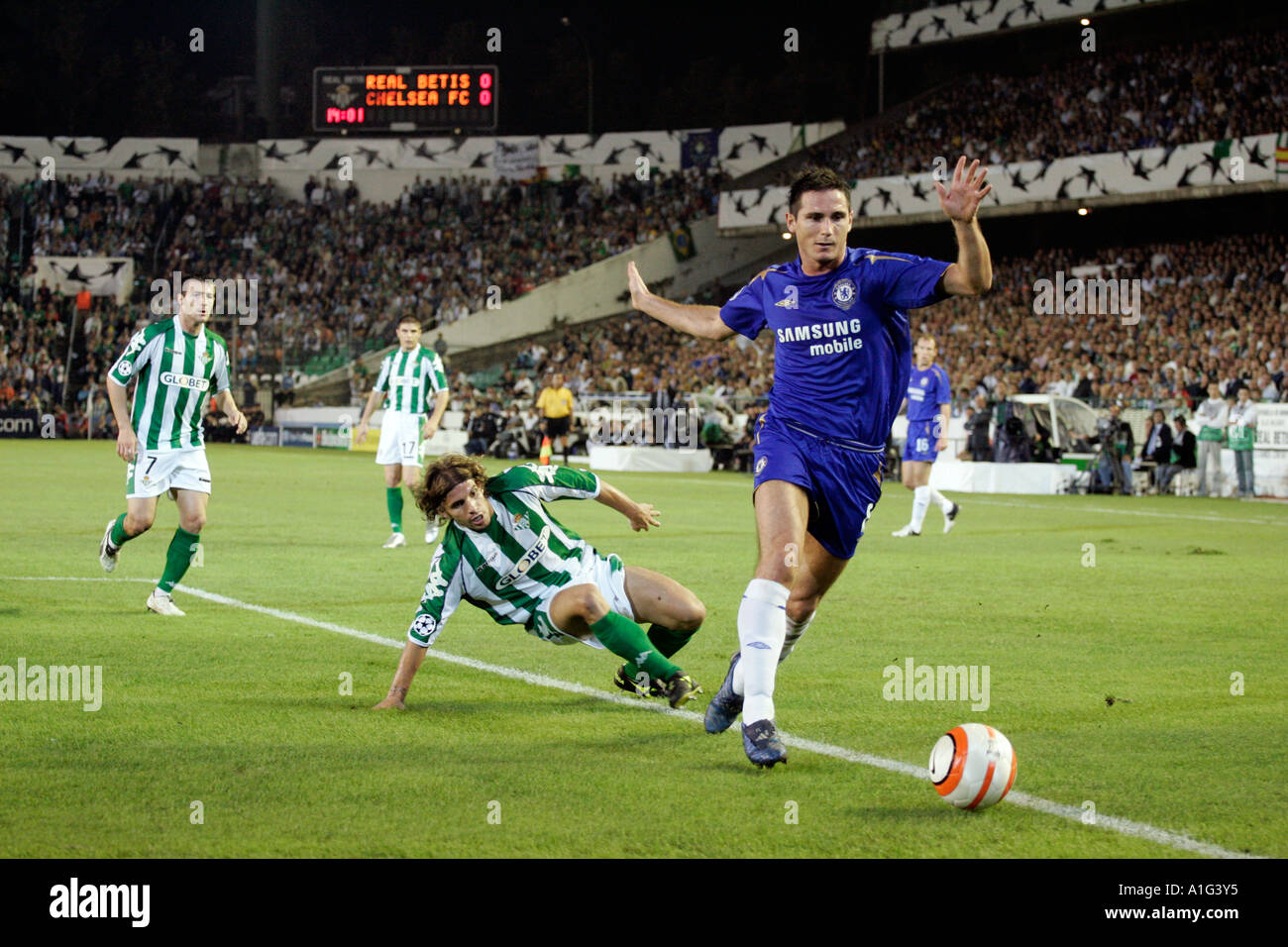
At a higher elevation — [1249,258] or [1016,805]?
[1249,258]

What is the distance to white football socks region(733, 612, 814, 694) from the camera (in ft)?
18.9

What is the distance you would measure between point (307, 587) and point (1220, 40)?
116 ft

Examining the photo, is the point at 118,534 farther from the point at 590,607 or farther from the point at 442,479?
the point at 590,607

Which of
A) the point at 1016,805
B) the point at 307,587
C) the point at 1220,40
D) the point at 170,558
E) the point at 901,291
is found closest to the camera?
the point at 1016,805

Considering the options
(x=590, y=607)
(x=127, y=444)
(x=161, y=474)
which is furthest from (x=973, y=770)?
(x=161, y=474)

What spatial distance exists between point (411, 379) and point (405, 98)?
36256mm

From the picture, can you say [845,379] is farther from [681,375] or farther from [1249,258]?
[681,375]

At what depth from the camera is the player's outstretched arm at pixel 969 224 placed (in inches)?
204

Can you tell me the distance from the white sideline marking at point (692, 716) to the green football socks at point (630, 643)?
0.68 feet

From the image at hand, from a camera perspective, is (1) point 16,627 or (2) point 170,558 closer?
(1) point 16,627

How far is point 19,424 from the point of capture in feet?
145
